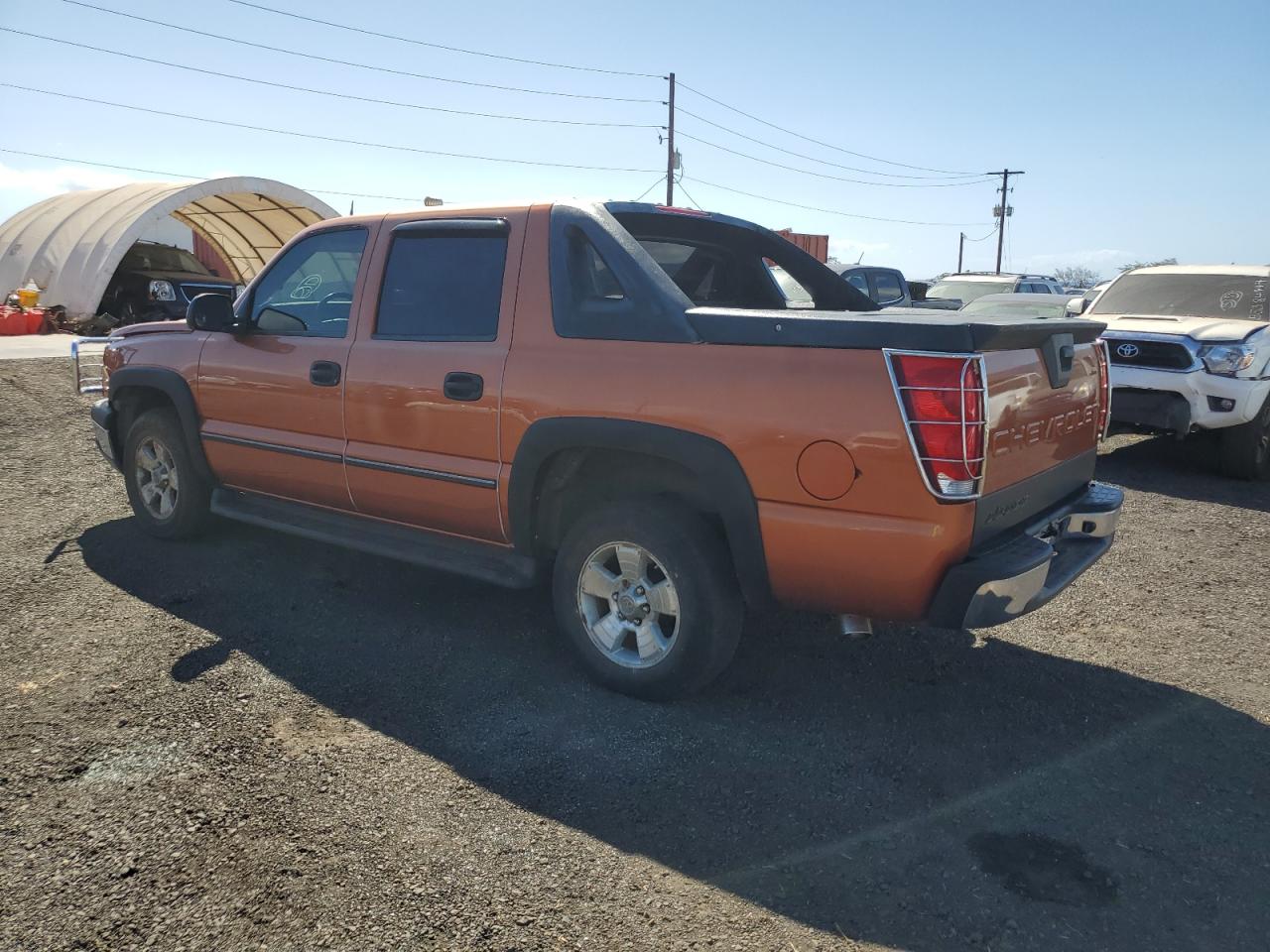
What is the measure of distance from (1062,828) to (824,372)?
158 cm

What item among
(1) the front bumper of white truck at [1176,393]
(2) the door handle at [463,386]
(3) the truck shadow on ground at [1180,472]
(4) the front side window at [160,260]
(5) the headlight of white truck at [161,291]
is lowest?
(3) the truck shadow on ground at [1180,472]

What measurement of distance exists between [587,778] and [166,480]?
12.2 ft

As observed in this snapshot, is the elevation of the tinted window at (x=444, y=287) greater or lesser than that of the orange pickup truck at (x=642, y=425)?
greater

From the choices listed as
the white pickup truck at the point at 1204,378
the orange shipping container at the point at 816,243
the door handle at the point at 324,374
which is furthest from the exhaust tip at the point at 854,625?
the orange shipping container at the point at 816,243

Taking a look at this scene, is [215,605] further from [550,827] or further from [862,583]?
[862,583]

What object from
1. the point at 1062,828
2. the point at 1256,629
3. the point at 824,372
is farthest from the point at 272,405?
the point at 1256,629

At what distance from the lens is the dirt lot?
249 cm

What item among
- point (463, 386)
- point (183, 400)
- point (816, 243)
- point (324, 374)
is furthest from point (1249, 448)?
point (816, 243)

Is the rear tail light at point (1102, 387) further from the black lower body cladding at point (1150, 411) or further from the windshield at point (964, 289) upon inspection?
the windshield at point (964, 289)

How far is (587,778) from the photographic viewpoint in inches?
125

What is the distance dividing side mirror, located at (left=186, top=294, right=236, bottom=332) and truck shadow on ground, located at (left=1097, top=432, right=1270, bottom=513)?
22.3 feet

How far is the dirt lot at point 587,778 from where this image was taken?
8.18 feet

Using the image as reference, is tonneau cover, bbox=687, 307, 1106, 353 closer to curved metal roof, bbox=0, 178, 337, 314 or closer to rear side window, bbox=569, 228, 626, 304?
rear side window, bbox=569, 228, 626, 304

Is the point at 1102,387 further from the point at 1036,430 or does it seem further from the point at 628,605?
the point at 628,605
